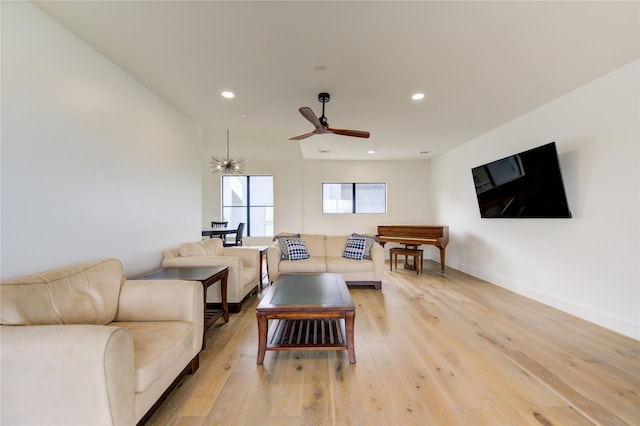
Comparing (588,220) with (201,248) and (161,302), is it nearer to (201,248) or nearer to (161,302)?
(161,302)

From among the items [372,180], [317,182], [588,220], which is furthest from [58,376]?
[372,180]

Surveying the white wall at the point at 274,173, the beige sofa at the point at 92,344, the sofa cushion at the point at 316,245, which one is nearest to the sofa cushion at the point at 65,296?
the beige sofa at the point at 92,344

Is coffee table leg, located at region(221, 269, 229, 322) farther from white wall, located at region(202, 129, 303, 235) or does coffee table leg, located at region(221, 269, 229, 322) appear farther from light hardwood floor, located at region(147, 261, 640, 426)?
white wall, located at region(202, 129, 303, 235)

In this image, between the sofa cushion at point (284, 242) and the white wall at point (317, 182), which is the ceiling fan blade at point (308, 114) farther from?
the white wall at point (317, 182)

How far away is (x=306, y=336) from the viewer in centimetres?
242

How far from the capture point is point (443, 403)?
5.44 feet

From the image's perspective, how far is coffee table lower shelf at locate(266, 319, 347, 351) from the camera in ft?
7.11

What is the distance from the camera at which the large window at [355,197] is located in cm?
717

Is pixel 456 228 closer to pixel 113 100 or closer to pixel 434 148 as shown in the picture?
pixel 434 148

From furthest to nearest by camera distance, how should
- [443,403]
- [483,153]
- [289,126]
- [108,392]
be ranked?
[483,153] < [289,126] < [443,403] < [108,392]

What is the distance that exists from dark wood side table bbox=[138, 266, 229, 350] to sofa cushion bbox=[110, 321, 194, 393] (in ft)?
1.91

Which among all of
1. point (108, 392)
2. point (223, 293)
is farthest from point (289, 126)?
point (108, 392)

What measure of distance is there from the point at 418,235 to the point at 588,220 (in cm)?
267

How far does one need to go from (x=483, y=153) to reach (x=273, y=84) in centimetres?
401
